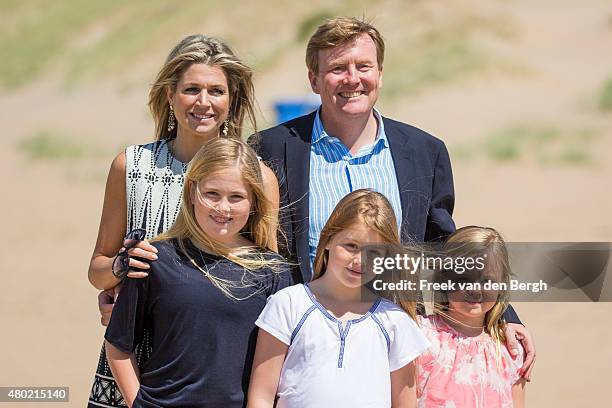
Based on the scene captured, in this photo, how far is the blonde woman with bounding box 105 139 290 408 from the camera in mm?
3102

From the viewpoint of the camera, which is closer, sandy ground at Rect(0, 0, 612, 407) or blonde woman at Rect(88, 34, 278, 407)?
blonde woman at Rect(88, 34, 278, 407)

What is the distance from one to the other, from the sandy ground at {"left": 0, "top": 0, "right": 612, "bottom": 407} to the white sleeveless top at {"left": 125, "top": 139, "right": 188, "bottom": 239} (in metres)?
4.01

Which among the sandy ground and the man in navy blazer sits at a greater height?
the sandy ground

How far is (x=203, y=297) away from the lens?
3.14m

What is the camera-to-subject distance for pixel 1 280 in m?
11.1

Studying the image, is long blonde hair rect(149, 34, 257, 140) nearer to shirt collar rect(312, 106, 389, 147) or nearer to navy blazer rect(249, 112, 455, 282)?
navy blazer rect(249, 112, 455, 282)

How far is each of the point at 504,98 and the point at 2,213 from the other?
990 centimetres

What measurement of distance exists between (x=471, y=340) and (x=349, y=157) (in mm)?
784

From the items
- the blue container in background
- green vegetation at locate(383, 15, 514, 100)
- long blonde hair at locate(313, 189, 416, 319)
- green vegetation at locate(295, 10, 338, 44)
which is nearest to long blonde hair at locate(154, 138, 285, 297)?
long blonde hair at locate(313, 189, 416, 319)

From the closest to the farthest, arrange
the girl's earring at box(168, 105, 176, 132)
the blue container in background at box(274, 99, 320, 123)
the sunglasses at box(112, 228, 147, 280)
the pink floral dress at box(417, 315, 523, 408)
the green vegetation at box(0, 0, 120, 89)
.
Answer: the sunglasses at box(112, 228, 147, 280), the pink floral dress at box(417, 315, 523, 408), the girl's earring at box(168, 105, 176, 132), the blue container in background at box(274, 99, 320, 123), the green vegetation at box(0, 0, 120, 89)

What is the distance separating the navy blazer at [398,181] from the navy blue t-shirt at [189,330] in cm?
38

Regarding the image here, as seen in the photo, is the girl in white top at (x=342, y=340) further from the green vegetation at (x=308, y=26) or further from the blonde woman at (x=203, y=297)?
the green vegetation at (x=308, y=26)

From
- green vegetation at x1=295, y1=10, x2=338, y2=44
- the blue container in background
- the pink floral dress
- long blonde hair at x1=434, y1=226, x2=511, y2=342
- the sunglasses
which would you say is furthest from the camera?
green vegetation at x1=295, y1=10, x2=338, y2=44

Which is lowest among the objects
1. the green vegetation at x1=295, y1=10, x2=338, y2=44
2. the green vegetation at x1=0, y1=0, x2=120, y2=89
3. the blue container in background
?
the blue container in background
